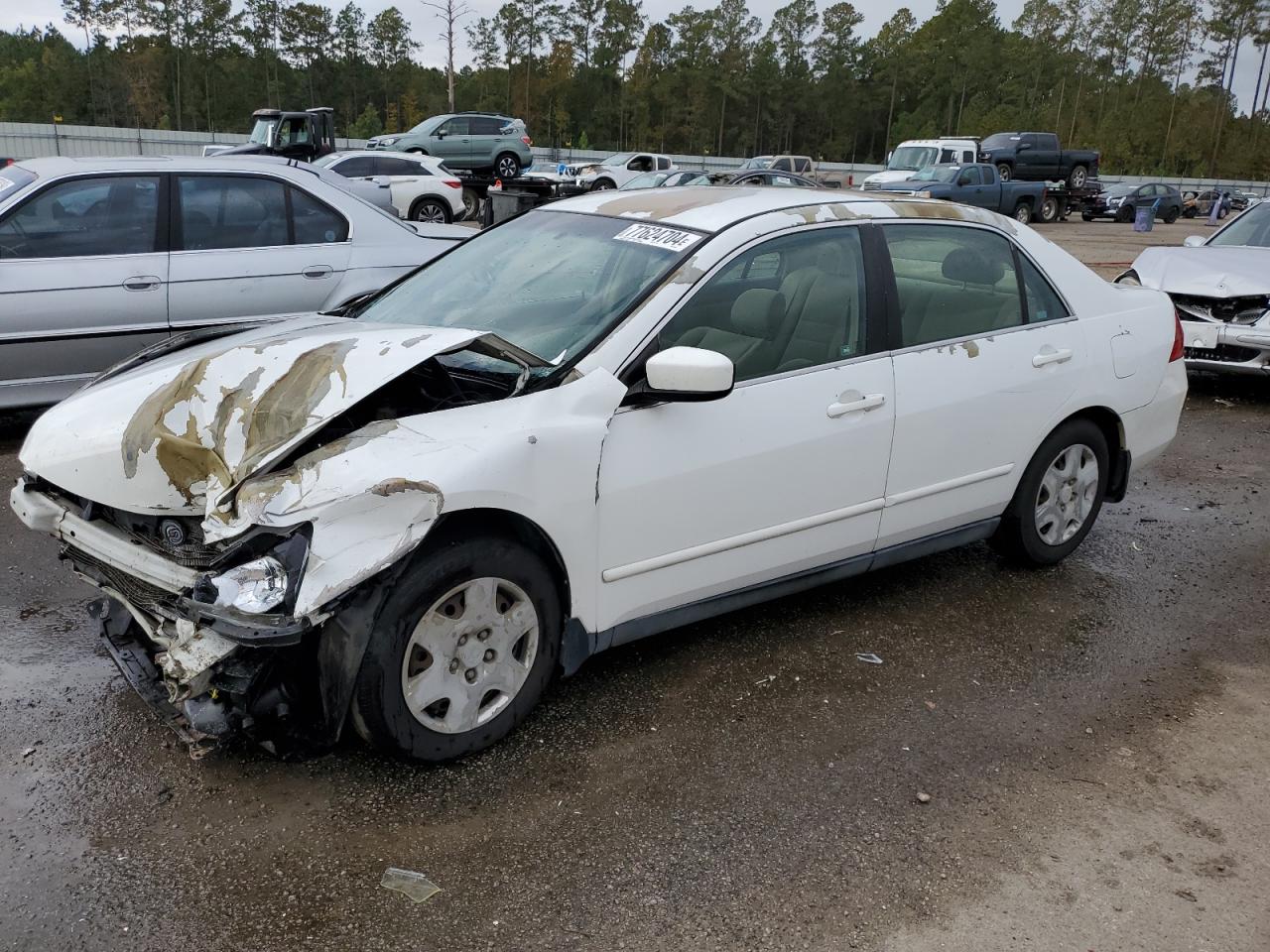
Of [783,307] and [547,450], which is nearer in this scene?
[547,450]

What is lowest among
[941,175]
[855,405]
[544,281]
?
[855,405]

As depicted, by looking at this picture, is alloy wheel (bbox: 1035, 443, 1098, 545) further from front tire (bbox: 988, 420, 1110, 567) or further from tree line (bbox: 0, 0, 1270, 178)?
tree line (bbox: 0, 0, 1270, 178)

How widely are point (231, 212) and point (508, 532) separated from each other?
15.0 feet

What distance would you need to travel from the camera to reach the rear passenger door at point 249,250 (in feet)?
21.1

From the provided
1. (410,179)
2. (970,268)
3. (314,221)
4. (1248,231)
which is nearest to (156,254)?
(314,221)

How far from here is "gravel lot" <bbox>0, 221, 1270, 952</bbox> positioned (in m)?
2.54

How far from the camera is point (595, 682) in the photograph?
145 inches

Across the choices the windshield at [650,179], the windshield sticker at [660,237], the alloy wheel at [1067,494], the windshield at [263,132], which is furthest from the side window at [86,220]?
the windshield at [263,132]

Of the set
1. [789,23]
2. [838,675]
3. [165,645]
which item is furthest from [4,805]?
[789,23]

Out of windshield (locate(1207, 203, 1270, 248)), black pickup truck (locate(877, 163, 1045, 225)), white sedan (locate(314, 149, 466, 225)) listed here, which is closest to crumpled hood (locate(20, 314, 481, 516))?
windshield (locate(1207, 203, 1270, 248))

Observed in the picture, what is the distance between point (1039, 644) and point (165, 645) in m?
3.19

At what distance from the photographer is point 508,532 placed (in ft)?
10.0

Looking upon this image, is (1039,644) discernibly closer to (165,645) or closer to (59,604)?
(165,645)

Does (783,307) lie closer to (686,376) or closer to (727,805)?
(686,376)
